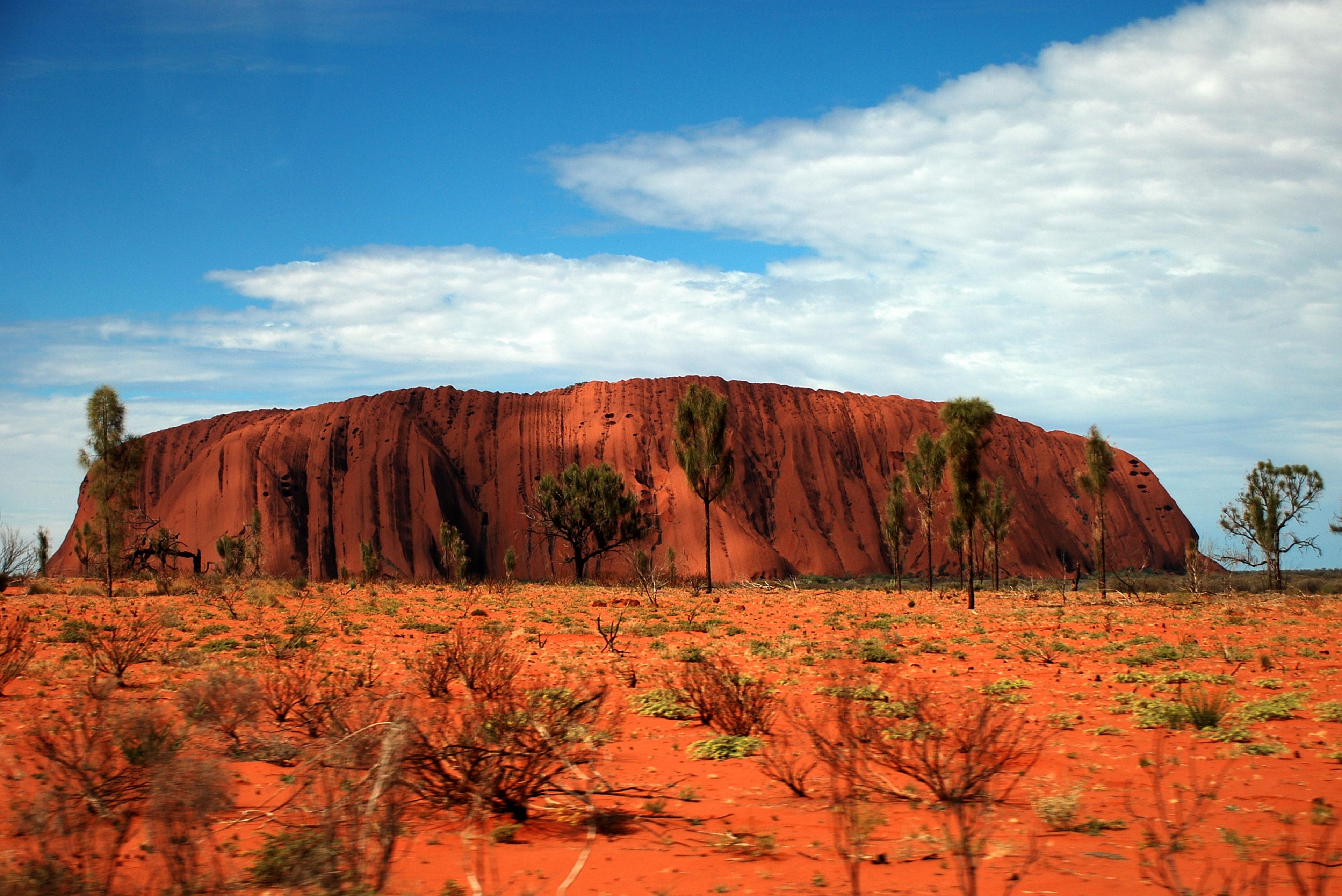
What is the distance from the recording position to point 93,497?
2733cm

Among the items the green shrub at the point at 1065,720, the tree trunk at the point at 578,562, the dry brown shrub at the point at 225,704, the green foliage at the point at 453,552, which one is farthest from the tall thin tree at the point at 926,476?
the dry brown shrub at the point at 225,704

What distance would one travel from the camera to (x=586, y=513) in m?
47.8

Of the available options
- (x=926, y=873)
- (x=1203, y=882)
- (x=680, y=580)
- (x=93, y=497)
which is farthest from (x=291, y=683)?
(x=680, y=580)

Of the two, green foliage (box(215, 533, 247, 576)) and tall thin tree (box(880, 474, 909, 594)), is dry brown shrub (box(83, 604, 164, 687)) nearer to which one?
green foliage (box(215, 533, 247, 576))

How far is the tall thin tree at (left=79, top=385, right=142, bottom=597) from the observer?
2700cm

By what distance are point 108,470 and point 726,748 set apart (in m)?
26.9

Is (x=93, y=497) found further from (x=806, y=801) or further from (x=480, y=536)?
(x=480, y=536)

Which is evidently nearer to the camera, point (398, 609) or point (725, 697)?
point (725, 697)

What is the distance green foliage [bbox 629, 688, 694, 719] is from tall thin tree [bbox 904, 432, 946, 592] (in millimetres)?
29326

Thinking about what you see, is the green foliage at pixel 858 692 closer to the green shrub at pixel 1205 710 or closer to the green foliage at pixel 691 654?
the green foliage at pixel 691 654

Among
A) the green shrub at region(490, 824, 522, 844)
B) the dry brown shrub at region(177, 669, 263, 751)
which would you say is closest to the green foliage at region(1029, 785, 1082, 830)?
the green shrub at region(490, 824, 522, 844)

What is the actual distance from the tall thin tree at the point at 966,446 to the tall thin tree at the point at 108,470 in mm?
26606

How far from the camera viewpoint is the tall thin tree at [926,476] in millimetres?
39688

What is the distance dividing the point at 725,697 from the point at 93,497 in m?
26.7
